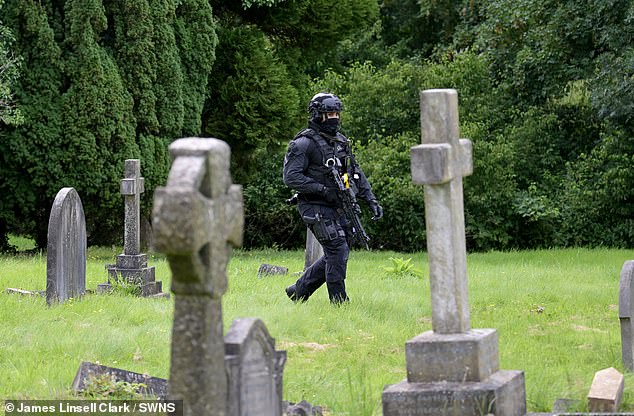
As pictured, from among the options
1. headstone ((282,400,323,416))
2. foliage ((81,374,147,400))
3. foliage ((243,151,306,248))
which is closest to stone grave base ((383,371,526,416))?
headstone ((282,400,323,416))

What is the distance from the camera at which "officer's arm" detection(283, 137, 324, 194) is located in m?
10.5

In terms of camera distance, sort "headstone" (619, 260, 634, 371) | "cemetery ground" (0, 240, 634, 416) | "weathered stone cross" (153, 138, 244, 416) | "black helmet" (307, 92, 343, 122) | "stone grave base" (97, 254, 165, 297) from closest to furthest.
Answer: "weathered stone cross" (153, 138, 244, 416) → "cemetery ground" (0, 240, 634, 416) → "headstone" (619, 260, 634, 371) → "black helmet" (307, 92, 343, 122) → "stone grave base" (97, 254, 165, 297)

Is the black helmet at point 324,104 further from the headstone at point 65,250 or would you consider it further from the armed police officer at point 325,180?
the headstone at point 65,250

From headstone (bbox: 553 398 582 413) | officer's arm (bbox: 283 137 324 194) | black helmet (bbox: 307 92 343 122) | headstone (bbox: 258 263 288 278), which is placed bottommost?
headstone (bbox: 553 398 582 413)

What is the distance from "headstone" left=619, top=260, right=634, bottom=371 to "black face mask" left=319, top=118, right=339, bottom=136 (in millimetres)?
3745

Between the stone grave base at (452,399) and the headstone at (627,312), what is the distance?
6.06 ft

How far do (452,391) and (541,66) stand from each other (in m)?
18.0

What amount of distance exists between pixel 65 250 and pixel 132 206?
8.10 ft

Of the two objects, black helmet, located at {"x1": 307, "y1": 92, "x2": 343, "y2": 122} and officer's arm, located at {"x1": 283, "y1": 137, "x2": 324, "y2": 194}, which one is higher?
black helmet, located at {"x1": 307, "y1": 92, "x2": 343, "y2": 122}

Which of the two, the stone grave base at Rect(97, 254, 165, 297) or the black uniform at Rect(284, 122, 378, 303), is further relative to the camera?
the stone grave base at Rect(97, 254, 165, 297)

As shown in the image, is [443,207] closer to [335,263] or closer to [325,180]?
[335,263]

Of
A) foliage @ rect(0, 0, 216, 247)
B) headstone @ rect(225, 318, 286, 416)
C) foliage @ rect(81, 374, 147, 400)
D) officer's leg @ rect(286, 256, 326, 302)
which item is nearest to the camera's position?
headstone @ rect(225, 318, 286, 416)

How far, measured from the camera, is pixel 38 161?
18.3 metres

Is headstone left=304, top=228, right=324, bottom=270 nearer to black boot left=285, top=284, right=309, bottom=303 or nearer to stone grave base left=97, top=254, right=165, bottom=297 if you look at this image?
stone grave base left=97, top=254, right=165, bottom=297
